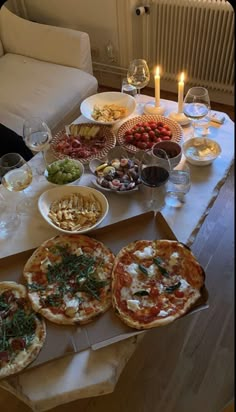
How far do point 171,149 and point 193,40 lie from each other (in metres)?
1.51

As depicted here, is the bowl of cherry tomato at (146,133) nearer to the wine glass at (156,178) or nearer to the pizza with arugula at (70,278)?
the wine glass at (156,178)

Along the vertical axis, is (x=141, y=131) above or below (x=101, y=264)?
above

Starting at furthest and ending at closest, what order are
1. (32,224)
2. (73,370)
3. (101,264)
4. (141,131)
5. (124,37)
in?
(124,37)
(141,131)
(32,224)
(101,264)
(73,370)

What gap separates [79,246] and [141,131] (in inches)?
24.3

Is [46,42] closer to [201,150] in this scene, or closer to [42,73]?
[42,73]

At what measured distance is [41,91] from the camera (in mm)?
2420

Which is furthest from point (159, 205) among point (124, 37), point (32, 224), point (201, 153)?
point (124, 37)

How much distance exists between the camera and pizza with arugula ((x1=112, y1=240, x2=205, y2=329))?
1.10 m

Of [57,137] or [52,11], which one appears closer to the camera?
[57,137]

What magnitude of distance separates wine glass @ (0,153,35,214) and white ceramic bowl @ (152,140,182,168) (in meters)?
0.49

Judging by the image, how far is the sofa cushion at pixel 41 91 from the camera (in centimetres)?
229

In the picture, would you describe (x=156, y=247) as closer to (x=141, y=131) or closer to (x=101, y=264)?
(x=101, y=264)

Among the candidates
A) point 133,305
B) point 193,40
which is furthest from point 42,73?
point 133,305

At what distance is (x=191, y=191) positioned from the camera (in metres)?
1.47
